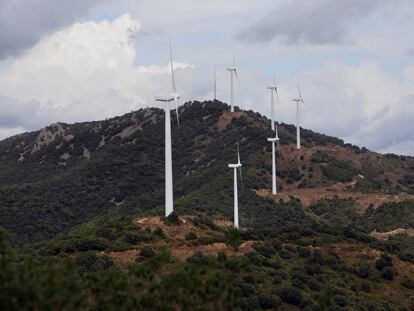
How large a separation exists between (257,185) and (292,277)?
102 meters

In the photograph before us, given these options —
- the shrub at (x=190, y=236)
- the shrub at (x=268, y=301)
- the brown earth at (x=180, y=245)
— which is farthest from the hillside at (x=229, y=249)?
the shrub at (x=190, y=236)

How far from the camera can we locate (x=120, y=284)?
52062 millimetres

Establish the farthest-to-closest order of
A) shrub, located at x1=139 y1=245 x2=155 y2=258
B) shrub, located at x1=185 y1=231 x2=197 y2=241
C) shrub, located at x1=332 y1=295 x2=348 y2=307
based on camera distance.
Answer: shrub, located at x1=185 y1=231 x2=197 y2=241 → shrub, located at x1=139 y1=245 x2=155 y2=258 → shrub, located at x1=332 y1=295 x2=348 y2=307

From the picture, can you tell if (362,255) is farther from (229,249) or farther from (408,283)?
(229,249)

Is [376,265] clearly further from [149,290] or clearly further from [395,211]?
[395,211]

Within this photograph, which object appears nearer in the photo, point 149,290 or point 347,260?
point 149,290

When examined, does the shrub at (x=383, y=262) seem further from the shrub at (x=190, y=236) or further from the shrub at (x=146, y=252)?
the shrub at (x=146, y=252)

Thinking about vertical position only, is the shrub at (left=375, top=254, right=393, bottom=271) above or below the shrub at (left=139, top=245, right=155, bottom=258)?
below

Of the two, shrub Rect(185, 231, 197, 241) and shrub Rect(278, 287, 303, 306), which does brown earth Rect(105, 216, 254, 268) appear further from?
shrub Rect(278, 287, 303, 306)

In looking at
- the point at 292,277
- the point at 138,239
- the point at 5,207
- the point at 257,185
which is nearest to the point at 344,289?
the point at 292,277

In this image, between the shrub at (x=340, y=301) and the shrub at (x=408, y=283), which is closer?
the shrub at (x=340, y=301)

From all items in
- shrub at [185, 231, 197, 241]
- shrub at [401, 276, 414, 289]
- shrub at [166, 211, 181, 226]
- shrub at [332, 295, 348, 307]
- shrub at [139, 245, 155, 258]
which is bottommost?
shrub at [332, 295, 348, 307]

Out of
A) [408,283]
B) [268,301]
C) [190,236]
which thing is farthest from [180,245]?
[408,283]

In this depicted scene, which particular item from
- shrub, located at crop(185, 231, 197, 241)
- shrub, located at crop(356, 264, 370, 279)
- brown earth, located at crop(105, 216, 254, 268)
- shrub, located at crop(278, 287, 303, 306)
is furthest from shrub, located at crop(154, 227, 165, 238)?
shrub, located at crop(356, 264, 370, 279)
